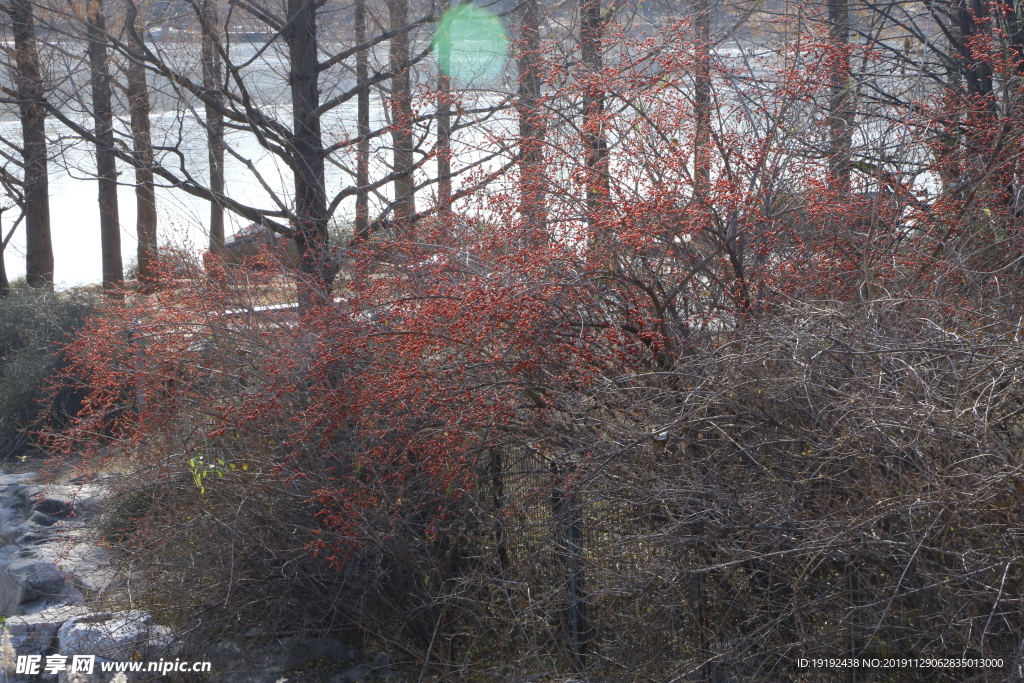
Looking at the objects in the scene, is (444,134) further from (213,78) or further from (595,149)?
(213,78)

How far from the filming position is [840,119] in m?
5.89

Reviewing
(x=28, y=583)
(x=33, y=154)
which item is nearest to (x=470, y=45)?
(x=28, y=583)

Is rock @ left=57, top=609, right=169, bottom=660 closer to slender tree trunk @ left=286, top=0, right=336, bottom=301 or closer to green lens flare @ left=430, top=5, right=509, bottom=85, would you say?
slender tree trunk @ left=286, top=0, right=336, bottom=301

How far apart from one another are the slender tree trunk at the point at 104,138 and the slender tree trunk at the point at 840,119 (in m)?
5.68

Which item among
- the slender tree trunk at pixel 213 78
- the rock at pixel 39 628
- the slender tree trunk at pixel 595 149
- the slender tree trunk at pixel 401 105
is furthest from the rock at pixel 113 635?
the slender tree trunk at pixel 401 105

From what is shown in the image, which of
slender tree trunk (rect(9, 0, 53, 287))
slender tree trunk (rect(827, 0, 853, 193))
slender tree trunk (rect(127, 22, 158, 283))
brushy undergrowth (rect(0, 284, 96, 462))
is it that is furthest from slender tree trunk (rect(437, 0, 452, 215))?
brushy undergrowth (rect(0, 284, 96, 462))

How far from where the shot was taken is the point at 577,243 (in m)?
5.04

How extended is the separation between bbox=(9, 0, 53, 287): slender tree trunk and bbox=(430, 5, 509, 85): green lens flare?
4.75 meters

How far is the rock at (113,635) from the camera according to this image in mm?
5125

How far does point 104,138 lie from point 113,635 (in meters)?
5.78

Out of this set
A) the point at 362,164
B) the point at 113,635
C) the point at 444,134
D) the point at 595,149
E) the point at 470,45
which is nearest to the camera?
the point at 113,635

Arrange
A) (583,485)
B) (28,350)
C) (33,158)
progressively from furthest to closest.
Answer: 1. (33,158)
2. (28,350)
3. (583,485)

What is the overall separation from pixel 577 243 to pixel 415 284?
0.98m

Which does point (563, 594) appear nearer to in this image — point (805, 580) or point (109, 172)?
point (805, 580)
